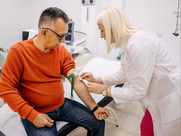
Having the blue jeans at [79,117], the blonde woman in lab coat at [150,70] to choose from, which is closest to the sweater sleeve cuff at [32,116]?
the blue jeans at [79,117]

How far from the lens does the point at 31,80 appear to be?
1274mm

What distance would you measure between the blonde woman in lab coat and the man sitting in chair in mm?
346

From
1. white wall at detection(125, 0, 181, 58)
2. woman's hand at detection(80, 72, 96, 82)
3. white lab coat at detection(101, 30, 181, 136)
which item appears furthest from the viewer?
white wall at detection(125, 0, 181, 58)

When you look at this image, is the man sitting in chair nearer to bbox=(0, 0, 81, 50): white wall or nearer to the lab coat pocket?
the lab coat pocket

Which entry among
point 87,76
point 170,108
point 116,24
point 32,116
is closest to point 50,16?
point 116,24

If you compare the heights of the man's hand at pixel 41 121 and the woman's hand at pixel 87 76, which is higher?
the woman's hand at pixel 87 76

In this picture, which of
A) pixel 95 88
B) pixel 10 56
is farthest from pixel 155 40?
pixel 10 56

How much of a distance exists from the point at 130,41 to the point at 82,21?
198 centimetres

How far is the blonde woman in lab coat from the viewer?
1.05 m

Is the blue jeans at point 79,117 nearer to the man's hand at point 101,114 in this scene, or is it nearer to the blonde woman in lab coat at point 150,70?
the man's hand at point 101,114

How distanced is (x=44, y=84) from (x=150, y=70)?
83cm

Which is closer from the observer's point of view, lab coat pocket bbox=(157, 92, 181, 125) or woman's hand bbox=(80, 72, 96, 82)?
lab coat pocket bbox=(157, 92, 181, 125)

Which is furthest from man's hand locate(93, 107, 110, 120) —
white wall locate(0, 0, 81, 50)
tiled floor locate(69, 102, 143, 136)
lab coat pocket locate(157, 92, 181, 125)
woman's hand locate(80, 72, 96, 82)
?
white wall locate(0, 0, 81, 50)

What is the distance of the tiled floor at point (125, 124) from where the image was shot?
2.01 metres
